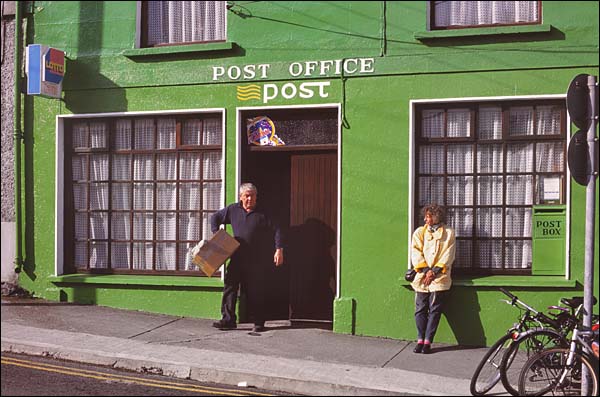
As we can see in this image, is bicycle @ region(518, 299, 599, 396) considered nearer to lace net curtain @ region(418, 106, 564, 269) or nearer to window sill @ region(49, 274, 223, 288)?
lace net curtain @ region(418, 106, 564, 269)

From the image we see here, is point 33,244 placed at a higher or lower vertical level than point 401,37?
lower

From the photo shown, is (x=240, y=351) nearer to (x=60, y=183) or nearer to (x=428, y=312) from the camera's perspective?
(x=428, y=312)

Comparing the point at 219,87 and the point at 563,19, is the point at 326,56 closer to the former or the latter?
the point at 219,87

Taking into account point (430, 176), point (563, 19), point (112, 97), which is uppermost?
point (563, 19)

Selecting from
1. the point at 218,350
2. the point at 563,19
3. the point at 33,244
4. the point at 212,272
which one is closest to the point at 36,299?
the point at 33,244

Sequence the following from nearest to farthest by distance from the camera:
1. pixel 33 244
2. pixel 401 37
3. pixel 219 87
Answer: pixel 401 37, pixel 219 87, pixel 33 244

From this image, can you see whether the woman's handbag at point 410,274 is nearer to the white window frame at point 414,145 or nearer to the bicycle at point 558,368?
the white window frame at point 414,145

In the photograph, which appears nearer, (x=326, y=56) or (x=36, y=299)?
(x=326, y=56)

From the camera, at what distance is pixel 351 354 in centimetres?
934

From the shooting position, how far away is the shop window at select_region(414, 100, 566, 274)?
9.98 m

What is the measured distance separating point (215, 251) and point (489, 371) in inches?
150

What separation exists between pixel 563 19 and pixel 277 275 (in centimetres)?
480

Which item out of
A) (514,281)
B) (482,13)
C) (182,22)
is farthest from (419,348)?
(182,22)

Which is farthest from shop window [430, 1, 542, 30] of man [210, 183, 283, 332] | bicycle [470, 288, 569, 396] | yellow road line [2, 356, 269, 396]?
yellow road line [2, 356, 269, 396]
